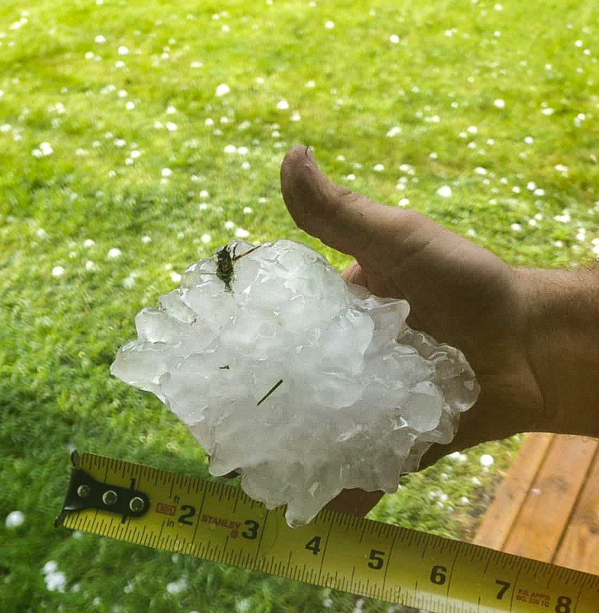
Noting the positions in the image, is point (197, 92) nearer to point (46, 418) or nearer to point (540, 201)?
point (540, 201)

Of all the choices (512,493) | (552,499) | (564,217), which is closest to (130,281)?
(512,493)

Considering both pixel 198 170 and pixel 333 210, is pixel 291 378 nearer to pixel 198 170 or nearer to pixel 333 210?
pixel 333 210

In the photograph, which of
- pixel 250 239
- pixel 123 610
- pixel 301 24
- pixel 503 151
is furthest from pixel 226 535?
pixel 301 24

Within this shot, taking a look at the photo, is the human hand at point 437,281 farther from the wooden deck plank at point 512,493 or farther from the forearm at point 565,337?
the wooden deck plank at point 512,493

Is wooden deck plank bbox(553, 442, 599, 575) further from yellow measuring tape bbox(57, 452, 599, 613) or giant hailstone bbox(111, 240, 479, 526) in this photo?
giant hailstone bbox(111, 240, 479, 526)

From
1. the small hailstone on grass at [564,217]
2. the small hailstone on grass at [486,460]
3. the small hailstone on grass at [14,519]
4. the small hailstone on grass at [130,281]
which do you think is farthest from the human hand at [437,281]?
the small hailstone on grass at [564,217]

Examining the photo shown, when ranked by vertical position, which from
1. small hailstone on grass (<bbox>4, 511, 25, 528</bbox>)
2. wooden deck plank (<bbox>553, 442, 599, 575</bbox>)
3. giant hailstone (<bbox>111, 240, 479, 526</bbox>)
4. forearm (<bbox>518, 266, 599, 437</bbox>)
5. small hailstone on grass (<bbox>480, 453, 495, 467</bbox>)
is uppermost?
giant hailstone (<bbox>111, 240, 479, 526</bbox>)

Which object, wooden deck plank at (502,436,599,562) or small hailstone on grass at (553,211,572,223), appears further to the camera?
small hailstone on grass at (553,211,572,223)

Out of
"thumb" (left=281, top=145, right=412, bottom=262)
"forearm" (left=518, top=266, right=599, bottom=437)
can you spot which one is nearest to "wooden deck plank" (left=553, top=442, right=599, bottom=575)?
"forearm" (left=518, top=266, right=599, bottom=437)
